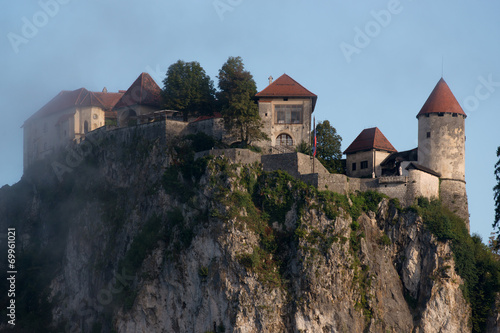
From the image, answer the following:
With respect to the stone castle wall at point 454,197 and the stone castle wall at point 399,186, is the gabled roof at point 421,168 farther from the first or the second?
the stone castle wall at point 454,197

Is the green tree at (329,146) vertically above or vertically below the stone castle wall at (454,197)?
above

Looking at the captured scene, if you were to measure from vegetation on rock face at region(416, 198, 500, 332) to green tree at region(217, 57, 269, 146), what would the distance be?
16.2 metres

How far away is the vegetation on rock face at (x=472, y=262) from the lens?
234ft

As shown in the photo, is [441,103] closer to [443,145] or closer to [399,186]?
[443,145]

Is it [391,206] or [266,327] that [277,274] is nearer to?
[266,327]

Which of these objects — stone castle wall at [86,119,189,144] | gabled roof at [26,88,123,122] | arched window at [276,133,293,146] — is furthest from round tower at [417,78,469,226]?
gabled roof at [26,88,123,122]

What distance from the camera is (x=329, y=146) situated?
8256 centimetres

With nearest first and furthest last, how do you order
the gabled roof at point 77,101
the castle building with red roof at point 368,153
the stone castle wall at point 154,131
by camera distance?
the stone castle wall at point 154,131, the castle building with red roof at point 368,153, the gabled roof at point 77,101

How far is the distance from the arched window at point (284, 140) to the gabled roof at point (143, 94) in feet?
45.1

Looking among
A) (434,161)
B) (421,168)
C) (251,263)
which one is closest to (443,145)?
(434,161)

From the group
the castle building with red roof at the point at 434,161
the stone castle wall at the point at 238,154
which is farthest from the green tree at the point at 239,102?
the castle building with red roof at the point at 434,161

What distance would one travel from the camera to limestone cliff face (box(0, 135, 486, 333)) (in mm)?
67438

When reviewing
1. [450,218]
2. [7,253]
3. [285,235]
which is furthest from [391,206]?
[7,253]

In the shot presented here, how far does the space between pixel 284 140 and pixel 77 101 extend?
2522cm
